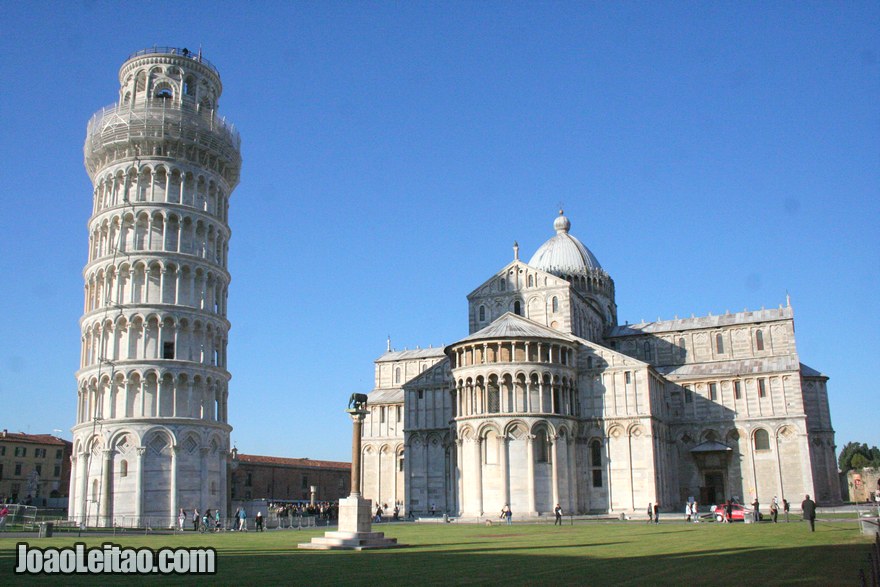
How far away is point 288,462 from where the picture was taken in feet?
334

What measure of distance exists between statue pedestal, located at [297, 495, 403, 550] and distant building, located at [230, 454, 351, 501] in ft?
196

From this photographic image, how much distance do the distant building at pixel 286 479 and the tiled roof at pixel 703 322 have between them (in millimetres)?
42980

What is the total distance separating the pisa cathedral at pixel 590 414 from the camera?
194 ft

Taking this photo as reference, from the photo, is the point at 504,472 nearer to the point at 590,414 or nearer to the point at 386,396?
the point at 590,414

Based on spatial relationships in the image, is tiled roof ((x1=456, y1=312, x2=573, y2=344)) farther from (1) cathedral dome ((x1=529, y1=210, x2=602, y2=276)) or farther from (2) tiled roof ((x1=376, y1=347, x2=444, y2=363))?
(2) tiled roof ((x1=376, y1=347, x2=444, y2=363))

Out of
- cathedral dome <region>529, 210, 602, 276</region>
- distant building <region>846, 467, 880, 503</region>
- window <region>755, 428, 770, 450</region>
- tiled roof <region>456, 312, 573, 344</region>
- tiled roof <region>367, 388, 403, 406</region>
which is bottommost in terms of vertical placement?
distant building <region>846, 467, 880, 503</region>

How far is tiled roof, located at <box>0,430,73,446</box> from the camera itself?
89.2 m

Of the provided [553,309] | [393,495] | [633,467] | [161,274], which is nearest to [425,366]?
[393,495]

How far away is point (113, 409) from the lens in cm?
5428

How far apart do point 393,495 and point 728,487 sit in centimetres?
2964

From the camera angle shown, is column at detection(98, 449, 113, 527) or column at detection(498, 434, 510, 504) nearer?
column at detection(98, 449, 113, 527)

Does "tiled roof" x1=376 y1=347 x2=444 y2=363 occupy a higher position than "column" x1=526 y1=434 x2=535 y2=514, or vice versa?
"tiled roof" x1=376 y1=347 x2=444 y2=363

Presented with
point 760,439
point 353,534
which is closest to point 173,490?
point 353,534

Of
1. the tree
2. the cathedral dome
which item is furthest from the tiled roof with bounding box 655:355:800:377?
the tree
